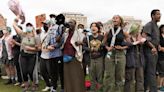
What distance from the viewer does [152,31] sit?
28.8 feet

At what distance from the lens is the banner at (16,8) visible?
356 inches

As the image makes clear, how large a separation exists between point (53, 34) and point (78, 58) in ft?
2.93

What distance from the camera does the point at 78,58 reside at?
8523 mm

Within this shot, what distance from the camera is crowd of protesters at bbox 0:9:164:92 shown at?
8344 millimetres

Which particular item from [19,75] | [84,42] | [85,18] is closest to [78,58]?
[84,42]

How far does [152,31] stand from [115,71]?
4.22 ft

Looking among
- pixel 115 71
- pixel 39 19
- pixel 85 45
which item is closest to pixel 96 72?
pixel 85 45

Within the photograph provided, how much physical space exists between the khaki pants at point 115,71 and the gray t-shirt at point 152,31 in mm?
847

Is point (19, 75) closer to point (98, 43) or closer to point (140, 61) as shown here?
point (98, 43)

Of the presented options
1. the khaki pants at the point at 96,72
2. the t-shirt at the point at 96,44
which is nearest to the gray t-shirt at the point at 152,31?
the t-shirt at the point at 96,44

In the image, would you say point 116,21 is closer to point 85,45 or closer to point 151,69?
point 85,45

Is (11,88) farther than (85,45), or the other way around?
(11,88)

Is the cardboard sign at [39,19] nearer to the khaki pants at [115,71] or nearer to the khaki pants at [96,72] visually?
the khaki pants at [96,72]

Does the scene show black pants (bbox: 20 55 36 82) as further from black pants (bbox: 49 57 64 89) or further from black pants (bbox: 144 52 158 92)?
black pants (bbox: 144 52 158 92)
